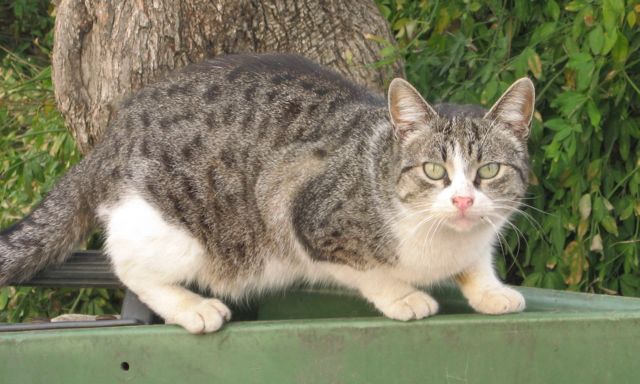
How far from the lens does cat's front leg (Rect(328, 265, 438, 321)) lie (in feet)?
7.94

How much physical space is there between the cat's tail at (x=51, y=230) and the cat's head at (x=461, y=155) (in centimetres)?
96

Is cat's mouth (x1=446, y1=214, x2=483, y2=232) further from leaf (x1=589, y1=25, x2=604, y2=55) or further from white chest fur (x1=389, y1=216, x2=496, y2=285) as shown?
leaf (x1=589, y1=25, x2=604, y2=55)

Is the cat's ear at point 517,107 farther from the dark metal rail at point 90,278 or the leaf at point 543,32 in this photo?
the dark metal rail at point 90,278

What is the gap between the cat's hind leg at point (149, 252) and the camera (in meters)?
2.65

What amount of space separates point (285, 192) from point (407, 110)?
0.44 m

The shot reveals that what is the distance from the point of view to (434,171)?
2459 millimetres

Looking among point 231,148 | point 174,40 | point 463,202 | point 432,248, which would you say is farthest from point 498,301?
point 174,40

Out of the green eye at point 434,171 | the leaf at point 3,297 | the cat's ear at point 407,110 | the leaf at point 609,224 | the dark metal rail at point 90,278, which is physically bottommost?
the leaf at point 3,297

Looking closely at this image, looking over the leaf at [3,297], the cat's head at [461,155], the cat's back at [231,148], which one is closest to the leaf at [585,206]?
the cat's head at [461,155]

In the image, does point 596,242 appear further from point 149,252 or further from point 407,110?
point 149,252

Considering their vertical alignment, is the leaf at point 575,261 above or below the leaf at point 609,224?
below

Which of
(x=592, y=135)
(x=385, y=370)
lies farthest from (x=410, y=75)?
(x=385, y=370)

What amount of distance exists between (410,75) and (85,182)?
133 cm

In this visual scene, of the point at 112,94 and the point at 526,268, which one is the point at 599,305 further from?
the point at 112,94
